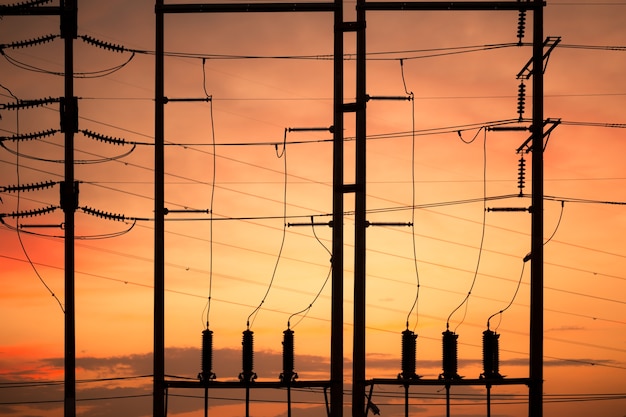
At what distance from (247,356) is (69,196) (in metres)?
5.99

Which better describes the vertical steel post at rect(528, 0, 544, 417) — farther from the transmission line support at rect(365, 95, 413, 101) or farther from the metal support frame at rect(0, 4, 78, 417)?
the metal support frame at rect(0, 4, 78, 417)

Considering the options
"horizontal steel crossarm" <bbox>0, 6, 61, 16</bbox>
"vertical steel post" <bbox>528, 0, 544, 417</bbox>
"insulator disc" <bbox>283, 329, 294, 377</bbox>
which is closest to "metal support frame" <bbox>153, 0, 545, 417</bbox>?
"vertical steel post" <bbox>528, 0, 544, 417</bbox>

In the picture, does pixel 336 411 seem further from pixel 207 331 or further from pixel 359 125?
pixel 359 125

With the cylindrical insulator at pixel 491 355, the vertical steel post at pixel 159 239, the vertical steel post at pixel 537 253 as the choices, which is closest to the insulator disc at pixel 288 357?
the vertical steel post at pixel 159 239

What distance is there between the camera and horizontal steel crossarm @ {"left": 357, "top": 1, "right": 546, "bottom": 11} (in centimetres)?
3281

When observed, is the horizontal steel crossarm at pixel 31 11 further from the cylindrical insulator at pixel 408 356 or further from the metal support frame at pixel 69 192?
the cylindrical insulator at pixel 408 356

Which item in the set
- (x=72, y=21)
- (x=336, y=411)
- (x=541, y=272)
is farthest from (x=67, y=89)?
(x=541, y=272)

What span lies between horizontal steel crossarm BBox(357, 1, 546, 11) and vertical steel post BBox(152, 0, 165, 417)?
5526mm

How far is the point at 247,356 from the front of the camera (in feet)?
107

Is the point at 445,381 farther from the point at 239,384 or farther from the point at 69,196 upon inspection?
the point at 69,196

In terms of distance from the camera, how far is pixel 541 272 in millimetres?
31422

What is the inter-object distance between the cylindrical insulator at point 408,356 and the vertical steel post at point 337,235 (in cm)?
163

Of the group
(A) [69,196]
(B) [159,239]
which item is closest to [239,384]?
(B) [159,239]

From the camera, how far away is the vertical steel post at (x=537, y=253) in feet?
102
